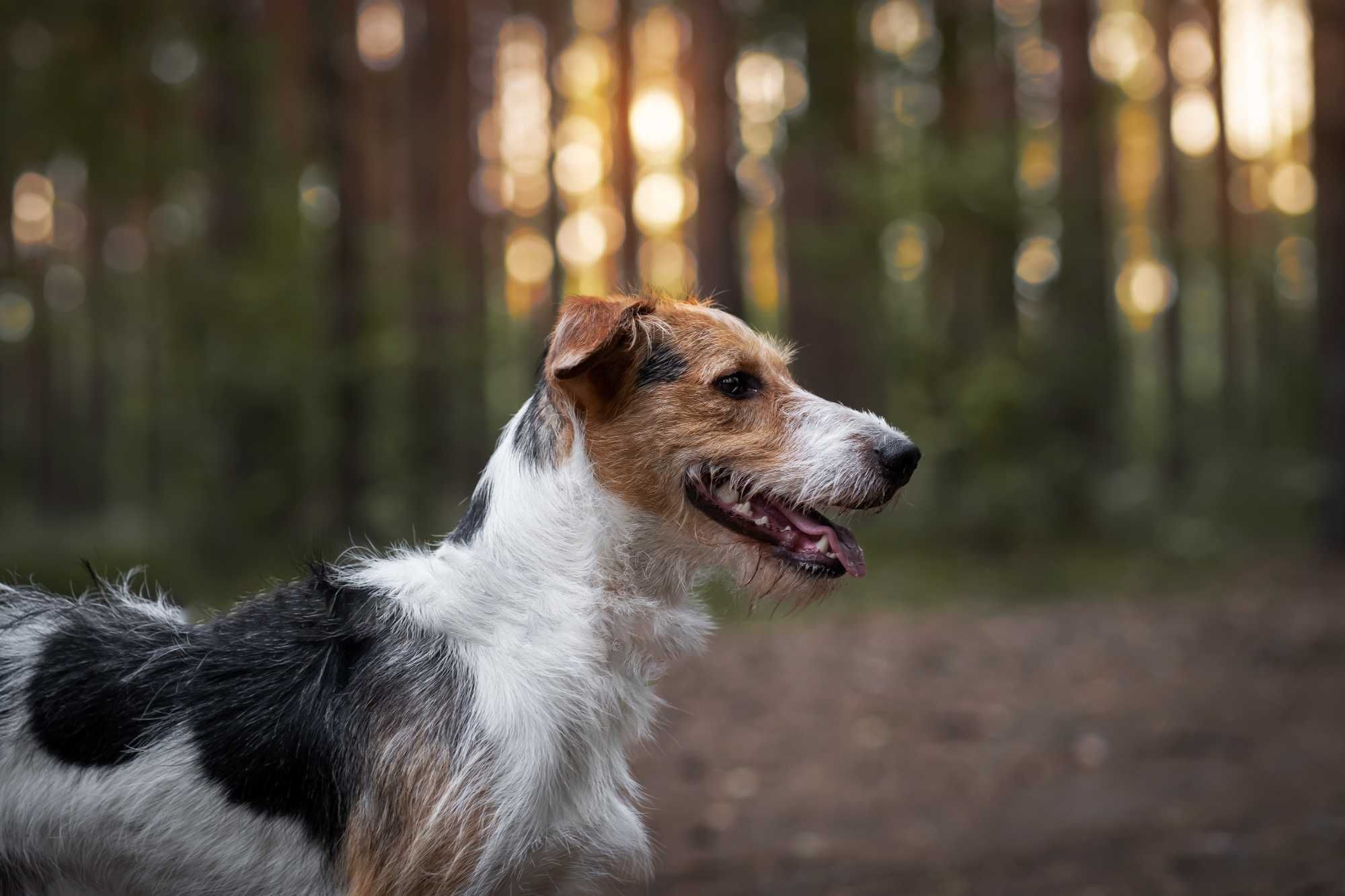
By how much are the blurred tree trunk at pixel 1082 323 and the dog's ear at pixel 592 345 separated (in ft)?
37.4

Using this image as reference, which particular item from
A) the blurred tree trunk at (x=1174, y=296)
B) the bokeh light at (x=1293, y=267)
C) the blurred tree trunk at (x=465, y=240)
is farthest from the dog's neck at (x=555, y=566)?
the bokeh light at (x=1293, y=267)

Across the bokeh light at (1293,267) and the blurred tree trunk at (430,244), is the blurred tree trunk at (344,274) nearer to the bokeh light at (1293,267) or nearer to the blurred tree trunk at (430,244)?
the blurred tree trunk at (430,244)

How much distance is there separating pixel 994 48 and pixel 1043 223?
3318mm

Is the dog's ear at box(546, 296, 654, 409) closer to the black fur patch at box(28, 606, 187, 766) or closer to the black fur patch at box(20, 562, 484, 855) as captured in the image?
the black fur patch at box(20, 562, 484, 855)

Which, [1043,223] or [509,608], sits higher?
[1043,223]

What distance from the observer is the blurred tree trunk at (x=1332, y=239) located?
1297 cm

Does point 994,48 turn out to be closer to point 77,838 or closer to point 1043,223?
point 1043,223

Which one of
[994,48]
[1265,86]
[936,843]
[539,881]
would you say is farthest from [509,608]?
[1265,86]

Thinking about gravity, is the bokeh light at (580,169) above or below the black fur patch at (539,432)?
above

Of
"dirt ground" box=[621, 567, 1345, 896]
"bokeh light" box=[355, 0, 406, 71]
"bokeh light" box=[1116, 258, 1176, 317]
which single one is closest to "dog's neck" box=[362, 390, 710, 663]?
"dirt ground" box=[621, 567, 1345, 896]

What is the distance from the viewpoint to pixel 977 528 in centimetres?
1391

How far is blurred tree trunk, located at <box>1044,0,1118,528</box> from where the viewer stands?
13.8 m

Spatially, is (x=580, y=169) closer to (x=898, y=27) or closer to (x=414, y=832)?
(x=898, y=27)

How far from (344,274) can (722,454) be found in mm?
11200
